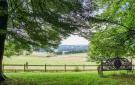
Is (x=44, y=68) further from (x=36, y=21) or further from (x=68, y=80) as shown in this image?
(x=36, y=21)

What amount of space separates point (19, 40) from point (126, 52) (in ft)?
37.0

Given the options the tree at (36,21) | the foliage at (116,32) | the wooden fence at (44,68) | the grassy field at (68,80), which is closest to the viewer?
the tree at (36,21)

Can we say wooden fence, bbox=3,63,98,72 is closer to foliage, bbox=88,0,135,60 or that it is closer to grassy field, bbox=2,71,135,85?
foliage, bbox=88,0,135,60

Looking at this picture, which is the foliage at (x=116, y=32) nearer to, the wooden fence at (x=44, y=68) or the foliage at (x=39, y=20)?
the foliage at (x=39, y=20)

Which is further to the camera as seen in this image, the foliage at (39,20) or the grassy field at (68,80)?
the grassy field at (68,80)

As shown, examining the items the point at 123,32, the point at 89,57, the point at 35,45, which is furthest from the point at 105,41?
the point at 35,45

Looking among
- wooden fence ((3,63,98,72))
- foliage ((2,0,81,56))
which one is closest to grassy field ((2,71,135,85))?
foliage ((2,0,81,56))

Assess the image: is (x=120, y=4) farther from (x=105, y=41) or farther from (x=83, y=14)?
(x=83, y=14)

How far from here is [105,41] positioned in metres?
27.5

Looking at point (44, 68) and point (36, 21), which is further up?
point (36, 21)

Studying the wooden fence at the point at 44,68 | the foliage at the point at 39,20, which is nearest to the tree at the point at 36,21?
the foliage at the point at 39,20

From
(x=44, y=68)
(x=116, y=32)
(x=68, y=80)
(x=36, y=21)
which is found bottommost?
(x=68, y=80)

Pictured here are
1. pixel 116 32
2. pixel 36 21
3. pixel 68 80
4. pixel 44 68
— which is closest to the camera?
pixel 36 21

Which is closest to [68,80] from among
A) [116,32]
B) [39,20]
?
[39,20]
